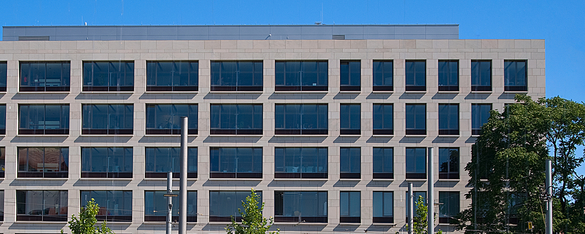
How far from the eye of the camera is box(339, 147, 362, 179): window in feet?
141

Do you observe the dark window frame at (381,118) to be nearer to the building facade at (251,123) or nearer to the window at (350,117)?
the building facade at (251,123)

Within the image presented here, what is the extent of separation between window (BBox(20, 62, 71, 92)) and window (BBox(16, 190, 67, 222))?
296 inches

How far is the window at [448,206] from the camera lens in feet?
139

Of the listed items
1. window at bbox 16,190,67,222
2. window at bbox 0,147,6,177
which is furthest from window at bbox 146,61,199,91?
window at bbox 0,147,6,177

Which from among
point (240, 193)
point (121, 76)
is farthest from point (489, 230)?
point (121, 76)

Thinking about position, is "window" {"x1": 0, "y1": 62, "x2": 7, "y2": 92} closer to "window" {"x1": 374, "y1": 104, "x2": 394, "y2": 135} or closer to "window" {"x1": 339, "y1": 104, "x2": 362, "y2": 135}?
"window" {"x1": 339, "y1": 104, "x2": 362, "y2": 135}

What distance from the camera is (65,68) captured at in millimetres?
43906

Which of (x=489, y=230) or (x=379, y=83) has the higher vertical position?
(x=379, y=83)

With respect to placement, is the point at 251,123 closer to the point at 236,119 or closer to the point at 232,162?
the point at 236,119

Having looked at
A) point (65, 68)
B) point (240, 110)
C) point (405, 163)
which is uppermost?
point (65, 68)

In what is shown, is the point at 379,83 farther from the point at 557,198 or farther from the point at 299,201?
the point at 557,198

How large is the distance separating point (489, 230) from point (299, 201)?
12816mm

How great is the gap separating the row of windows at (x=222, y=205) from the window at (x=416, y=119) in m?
4.39

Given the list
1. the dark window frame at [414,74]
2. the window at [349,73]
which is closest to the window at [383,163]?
the dark window frame at [414,74]
